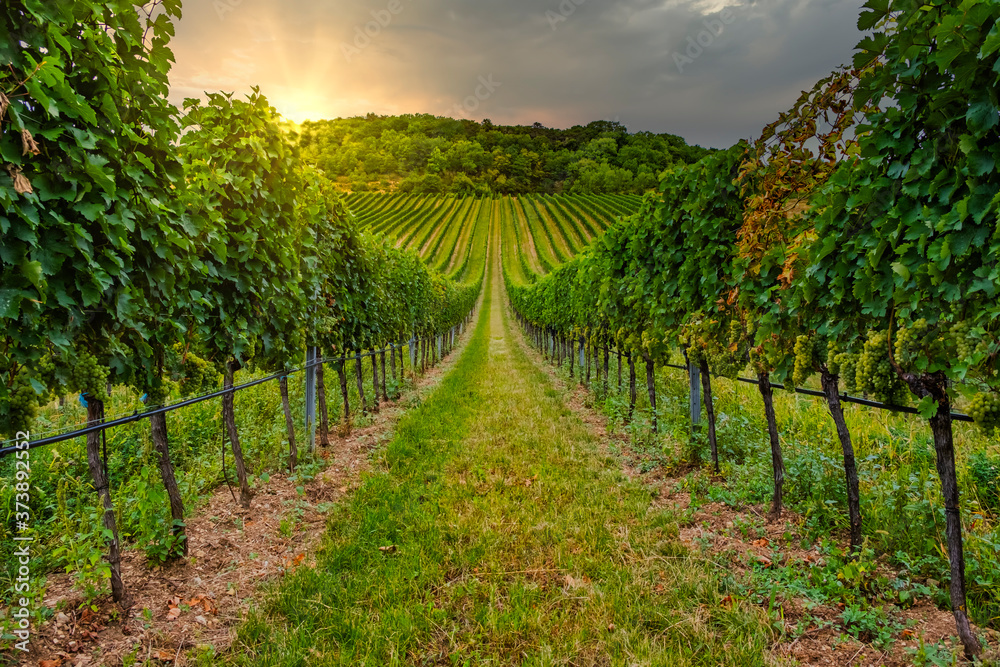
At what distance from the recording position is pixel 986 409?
8.25 feet

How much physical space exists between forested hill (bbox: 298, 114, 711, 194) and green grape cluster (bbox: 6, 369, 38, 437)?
99244 millimetres

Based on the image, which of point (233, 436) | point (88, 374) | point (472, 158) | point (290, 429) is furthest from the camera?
point (472, 158)

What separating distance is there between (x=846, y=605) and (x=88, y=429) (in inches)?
229

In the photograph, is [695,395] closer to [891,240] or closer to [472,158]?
[891,240]

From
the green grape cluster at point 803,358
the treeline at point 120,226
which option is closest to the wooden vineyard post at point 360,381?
the treeline at point 120,226

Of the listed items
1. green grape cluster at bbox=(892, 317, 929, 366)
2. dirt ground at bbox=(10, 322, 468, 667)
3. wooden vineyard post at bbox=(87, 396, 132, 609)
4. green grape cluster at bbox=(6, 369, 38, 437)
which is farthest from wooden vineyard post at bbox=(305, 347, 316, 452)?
green grape cluster at bbox=(892, 317, 929, 366)

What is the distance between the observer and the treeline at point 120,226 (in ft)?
8.05

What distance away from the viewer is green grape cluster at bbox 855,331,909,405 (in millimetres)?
2998

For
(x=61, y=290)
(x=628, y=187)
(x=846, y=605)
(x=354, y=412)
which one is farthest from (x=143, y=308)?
(x=628, y=187)

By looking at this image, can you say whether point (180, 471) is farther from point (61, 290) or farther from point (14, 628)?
point (61, 290)

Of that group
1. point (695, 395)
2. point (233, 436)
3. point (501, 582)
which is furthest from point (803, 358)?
point (233, 436)

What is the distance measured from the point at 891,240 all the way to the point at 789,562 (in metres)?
2.91

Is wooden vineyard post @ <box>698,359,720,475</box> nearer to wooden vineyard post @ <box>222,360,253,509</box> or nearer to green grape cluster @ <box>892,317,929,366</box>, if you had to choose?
green grape cluster @ <box>892,317,929,366</box>

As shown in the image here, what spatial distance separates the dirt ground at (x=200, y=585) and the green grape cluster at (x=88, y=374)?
5.59 ft
